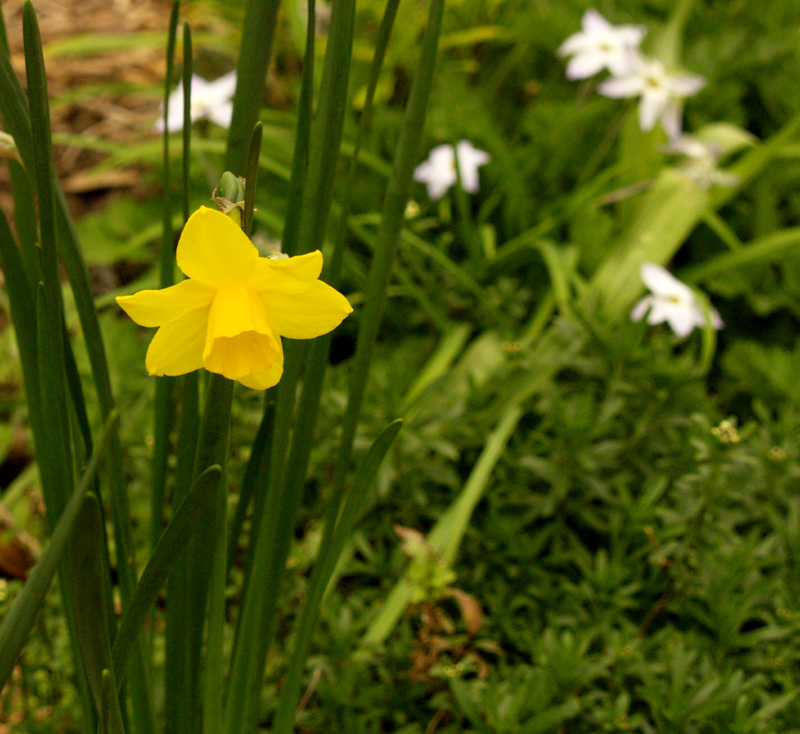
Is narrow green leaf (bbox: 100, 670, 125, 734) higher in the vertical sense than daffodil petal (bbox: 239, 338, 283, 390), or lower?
lower

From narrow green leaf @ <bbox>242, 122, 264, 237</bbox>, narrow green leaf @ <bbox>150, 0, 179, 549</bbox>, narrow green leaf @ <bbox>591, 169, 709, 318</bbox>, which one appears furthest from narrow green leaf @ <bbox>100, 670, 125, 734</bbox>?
narrow green leaf @ <bbox>591, 169, 709, 318</bbox>

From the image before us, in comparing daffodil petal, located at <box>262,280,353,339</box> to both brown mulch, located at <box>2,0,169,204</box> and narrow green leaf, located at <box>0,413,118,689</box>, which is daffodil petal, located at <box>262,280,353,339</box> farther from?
brown mulch, located at <box>2,0,169,204</box>

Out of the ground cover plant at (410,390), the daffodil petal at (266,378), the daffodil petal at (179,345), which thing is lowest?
the ground cover plant at (410,390)

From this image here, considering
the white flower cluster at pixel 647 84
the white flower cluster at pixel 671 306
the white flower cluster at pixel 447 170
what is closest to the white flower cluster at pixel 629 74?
the white flower cluster at pixel 647 84

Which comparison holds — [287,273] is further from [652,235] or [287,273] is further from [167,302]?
[652,235]

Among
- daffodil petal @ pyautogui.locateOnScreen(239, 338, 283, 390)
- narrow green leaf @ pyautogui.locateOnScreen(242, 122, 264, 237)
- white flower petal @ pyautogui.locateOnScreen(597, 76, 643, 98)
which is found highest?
narrow green leaf @ pyautogui.locateOnScreen(242, 122, 264, 237)

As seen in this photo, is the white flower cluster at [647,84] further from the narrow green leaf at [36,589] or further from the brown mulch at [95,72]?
the narrow green leaf at [36,589]

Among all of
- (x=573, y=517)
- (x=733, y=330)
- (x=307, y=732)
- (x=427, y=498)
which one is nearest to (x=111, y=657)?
(x=307, y=732)
